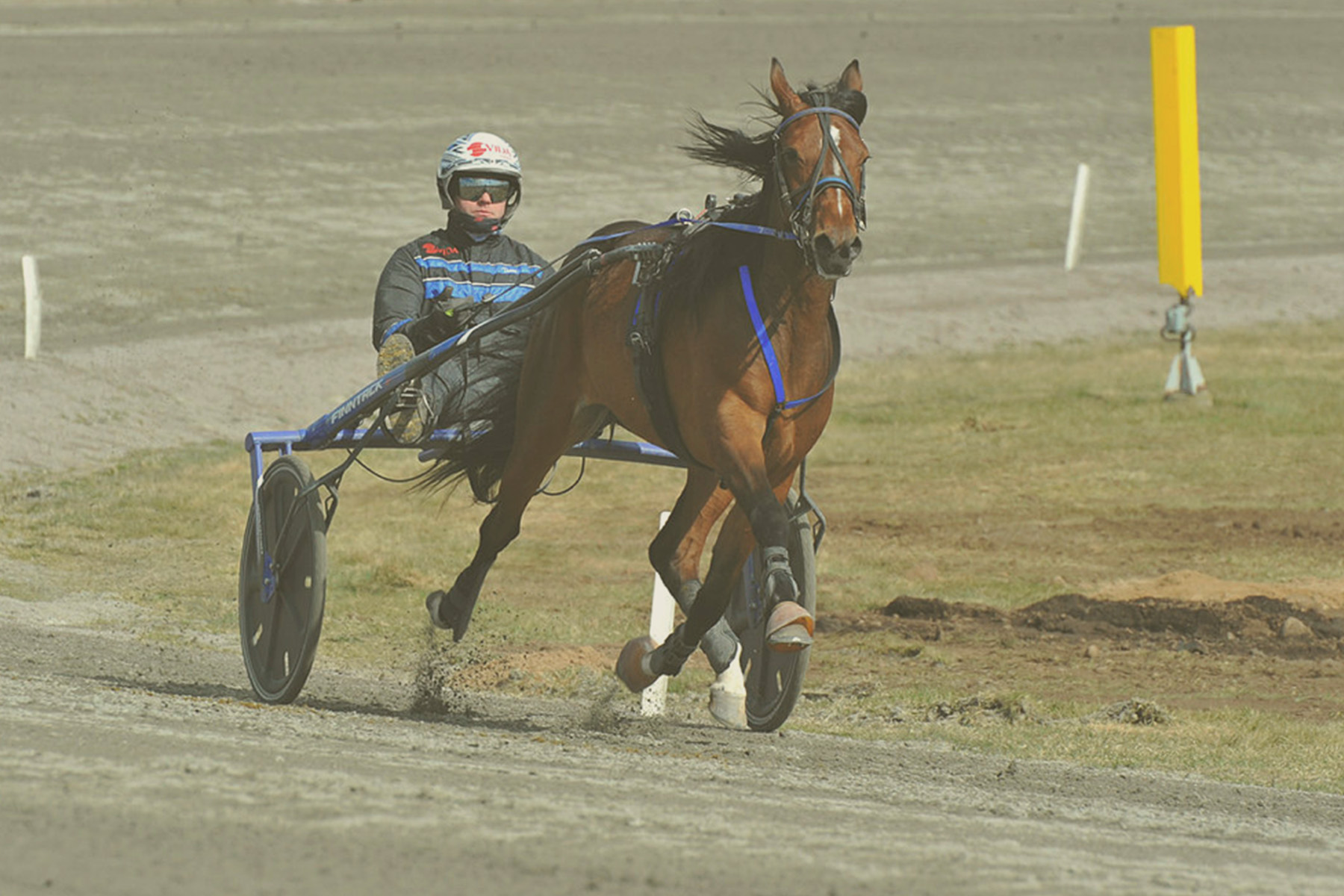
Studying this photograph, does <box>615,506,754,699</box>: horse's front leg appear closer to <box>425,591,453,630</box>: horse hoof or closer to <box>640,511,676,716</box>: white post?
<box>640,511,676,716</box>: white post

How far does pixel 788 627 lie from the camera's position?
18.1 ft

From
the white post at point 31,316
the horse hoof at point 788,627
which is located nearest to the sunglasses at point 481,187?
the horse hoof at point 788,627

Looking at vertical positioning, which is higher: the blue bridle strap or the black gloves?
the blue bridle strap

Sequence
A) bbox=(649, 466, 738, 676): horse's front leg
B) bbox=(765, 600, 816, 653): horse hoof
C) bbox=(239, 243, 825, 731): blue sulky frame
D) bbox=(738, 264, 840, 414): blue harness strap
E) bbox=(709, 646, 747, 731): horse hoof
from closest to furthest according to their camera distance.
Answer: bbox=(765, 600, 816, 653): horse hoof → bbox=(738, 264, 840, 414): blue harness strap → bbox=(239, 243, 825, 731): blue sulky frame → bbox=(649, 466, 738, 676): horse's front leg → bbox=(709, 646, 747, 731): horse hoof

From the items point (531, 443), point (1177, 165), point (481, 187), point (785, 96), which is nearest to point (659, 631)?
point (531, 443)

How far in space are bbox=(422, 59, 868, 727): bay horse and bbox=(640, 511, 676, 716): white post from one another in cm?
54

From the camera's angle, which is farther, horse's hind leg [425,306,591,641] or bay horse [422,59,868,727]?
horse's hind leg [425,306,591,641]

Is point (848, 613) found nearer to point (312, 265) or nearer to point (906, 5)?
point (312, 265)

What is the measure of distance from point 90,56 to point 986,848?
2341cm

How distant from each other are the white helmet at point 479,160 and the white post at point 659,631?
1306mm

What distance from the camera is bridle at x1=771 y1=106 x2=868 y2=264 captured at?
5.38 meters

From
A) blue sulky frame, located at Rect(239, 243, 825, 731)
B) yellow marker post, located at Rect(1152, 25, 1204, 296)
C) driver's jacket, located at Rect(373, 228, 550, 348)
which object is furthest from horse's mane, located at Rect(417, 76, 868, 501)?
yellow marker post, located at Rect(1152, 25, 1204, 296)

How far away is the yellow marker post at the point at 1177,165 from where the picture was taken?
1447 centimetres

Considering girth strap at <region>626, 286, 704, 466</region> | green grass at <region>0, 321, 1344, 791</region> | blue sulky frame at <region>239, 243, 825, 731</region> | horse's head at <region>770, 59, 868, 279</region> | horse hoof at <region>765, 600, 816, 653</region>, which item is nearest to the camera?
horse's head at <region>770, 59, 868, 279</region>
